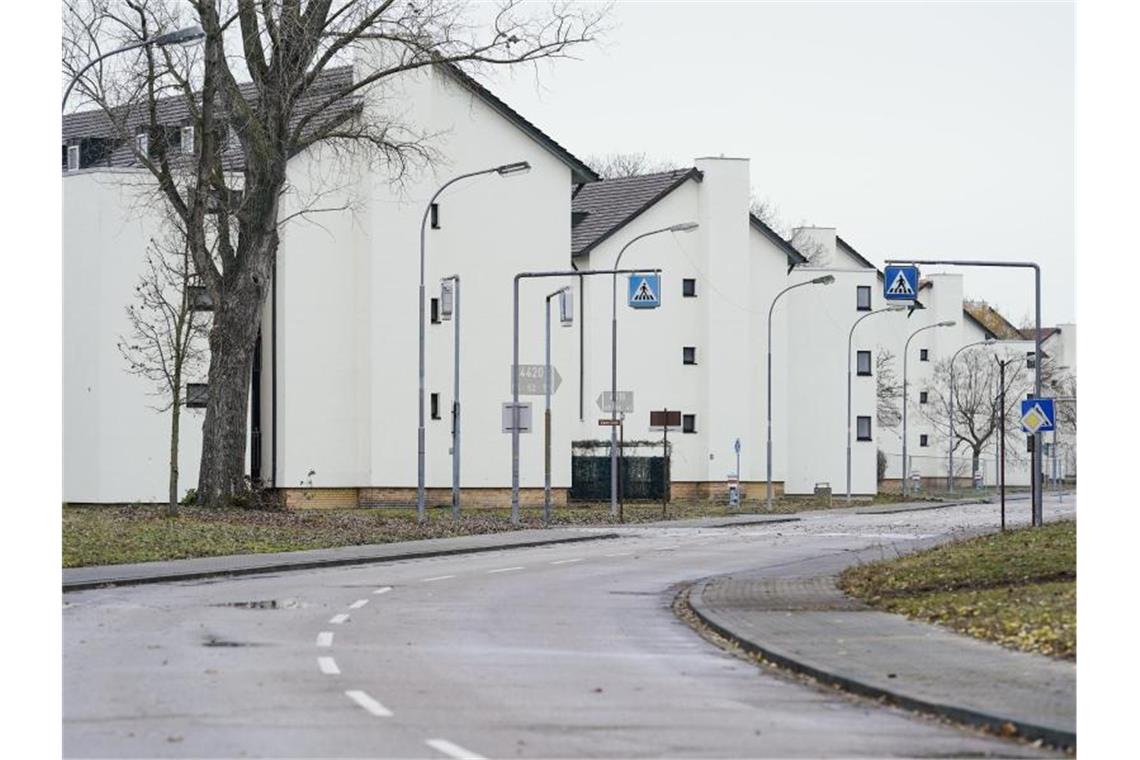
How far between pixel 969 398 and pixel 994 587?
91.3 metres

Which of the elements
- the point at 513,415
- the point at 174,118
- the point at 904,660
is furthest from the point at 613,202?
the point at 904,660

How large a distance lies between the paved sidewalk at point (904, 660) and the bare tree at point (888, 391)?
8390 cm

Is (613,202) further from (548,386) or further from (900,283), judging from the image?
(900,283)

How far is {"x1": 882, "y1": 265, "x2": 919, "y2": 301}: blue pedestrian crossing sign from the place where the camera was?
40.1m

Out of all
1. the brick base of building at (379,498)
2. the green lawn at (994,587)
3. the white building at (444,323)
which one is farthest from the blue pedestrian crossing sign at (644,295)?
the green lawn at (994,587)

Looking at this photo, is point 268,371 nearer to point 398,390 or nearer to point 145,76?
point 398,390

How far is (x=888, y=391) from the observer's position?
10788 cm

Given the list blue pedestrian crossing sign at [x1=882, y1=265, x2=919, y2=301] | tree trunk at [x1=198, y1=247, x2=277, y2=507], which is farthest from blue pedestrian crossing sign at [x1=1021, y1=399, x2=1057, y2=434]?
tree trunk at [x1=198, y1=247, x2=277, y2=507]

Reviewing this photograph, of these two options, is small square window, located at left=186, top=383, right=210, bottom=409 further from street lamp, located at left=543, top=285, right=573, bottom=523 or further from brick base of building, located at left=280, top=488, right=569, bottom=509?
street lamp, located at left=543, top=285, right=573, bottom=523

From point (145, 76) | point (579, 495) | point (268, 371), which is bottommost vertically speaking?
point (579, 495)

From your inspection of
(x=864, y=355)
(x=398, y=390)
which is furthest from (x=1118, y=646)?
(x=864, y=355)

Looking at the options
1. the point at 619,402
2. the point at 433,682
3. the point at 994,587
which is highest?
the point at 619,402
